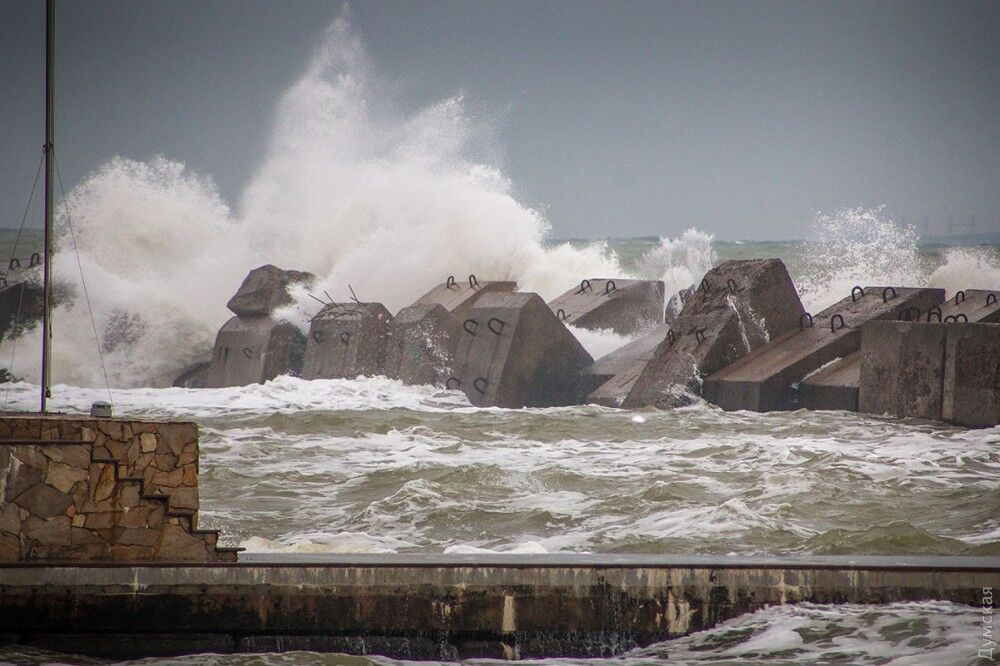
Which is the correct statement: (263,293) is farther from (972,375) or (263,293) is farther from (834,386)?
(972,375)

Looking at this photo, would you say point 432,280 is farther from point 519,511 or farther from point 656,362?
point 519,511

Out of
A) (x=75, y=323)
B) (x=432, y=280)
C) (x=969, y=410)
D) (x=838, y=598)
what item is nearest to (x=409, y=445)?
(x=969, y=410)

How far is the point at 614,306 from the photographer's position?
18.3 meters

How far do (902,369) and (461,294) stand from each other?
26.4 ft

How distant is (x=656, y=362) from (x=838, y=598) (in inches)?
383

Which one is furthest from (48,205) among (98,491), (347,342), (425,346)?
(347,342)

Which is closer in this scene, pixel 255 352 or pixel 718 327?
pixel 718 327

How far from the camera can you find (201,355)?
2342cm

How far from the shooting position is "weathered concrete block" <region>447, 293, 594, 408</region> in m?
15.8

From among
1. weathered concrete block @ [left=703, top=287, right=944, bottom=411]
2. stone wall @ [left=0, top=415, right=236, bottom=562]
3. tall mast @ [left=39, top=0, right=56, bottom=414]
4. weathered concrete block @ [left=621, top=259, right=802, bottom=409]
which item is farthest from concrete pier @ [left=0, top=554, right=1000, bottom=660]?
weathered concrete block @ [left=621, top=259, right=802, bottom=409]

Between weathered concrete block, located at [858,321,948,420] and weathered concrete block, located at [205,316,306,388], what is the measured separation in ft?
30.4

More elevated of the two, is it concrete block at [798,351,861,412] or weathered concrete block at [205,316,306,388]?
weathered concrete block at [205,316,306,388]

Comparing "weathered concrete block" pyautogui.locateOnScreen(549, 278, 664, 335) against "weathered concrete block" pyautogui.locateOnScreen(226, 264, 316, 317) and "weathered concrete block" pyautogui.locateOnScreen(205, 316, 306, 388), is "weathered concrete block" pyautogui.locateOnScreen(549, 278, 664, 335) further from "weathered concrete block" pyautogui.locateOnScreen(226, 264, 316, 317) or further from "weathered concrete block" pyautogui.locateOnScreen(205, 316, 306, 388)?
"weathered concrete block" pyautogui.locateOnScreen(226, 264, 316, 317)

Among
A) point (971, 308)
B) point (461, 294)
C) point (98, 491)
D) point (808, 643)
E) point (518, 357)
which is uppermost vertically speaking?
point (461, 294)
